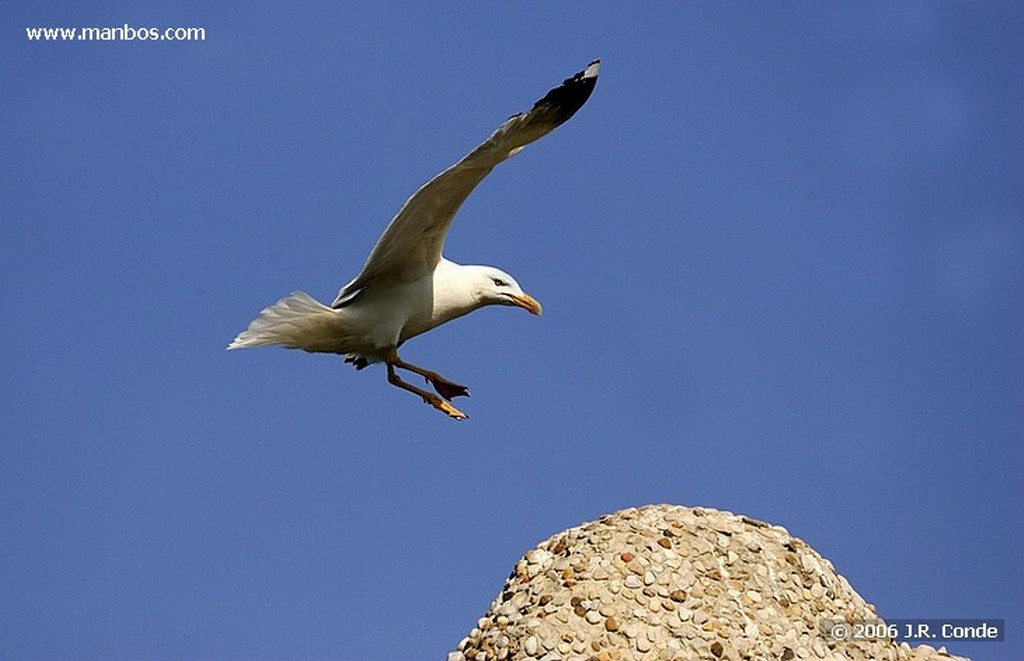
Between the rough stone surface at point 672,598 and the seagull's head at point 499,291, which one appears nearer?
the rough stone surface at point 672,598

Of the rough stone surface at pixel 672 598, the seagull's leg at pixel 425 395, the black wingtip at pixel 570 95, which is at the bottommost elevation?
the rough stone surface at pixel 672 598

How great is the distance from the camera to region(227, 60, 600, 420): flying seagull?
30.4ft

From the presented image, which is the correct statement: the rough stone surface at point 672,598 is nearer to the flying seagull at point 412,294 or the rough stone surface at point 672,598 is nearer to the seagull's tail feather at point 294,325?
the flying seagull at point 412,294

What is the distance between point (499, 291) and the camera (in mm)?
10555

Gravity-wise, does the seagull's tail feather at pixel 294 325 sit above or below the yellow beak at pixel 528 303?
below

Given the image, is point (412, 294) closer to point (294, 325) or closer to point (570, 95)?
point (294, 325)

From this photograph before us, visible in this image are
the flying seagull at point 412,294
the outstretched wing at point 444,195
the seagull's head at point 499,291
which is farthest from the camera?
the seagull's head at point 499,291

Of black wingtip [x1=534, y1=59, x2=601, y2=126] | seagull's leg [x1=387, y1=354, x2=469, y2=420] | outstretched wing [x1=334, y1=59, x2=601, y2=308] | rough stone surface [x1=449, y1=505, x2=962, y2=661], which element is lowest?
rough stone surface [x1=449, y1=505, x2=962, y2=661]

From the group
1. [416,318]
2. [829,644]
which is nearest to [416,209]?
[416,318]

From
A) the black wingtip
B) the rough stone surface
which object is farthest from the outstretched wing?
the rough stone surface

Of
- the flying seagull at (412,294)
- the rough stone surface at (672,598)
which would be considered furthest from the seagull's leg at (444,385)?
the rough stone surface at (672,598)

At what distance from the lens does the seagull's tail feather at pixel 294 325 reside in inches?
384

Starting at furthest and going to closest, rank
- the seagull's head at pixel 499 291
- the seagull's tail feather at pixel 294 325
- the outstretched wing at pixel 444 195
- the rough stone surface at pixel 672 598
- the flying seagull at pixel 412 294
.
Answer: the seagull's head at pixel 499 291 < the seagull's tail feather at pixel 294 325 < the flying seagull at pixel 412 294 < the outstretched wing at pixel 444 195 < the rough stone surface at pixel 672 598

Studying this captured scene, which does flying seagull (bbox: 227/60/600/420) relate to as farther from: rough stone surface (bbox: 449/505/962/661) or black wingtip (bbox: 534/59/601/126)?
rough stone surface (bbox: 449/505/962/661)
